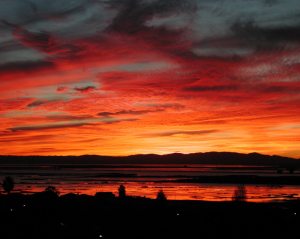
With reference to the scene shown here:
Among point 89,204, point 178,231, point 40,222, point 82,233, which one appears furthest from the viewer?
point 89,204

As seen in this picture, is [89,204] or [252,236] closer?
[252,236]

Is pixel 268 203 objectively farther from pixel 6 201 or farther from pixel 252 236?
pixel 6 201

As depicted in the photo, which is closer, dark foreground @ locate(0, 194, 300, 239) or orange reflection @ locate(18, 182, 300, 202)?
dark foreground @ locate(0, 194, 300, 239)

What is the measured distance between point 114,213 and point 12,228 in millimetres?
17328

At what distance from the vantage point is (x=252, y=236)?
128 ft

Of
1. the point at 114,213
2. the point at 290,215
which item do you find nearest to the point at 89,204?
the point at 114,213

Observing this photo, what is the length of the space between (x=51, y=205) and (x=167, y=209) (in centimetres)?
2001

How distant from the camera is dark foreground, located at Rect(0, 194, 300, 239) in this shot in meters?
39.4

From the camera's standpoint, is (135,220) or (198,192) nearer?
(135,220)

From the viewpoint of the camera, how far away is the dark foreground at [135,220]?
Result: 39.4m

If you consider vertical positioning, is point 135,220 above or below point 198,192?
below

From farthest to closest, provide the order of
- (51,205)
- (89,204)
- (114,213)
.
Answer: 1. (89,204)
2. (114,213)
3. (51,205)

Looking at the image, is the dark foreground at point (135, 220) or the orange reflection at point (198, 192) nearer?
the dark foreground at point (135, 220)

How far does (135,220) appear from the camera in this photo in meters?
47.8
